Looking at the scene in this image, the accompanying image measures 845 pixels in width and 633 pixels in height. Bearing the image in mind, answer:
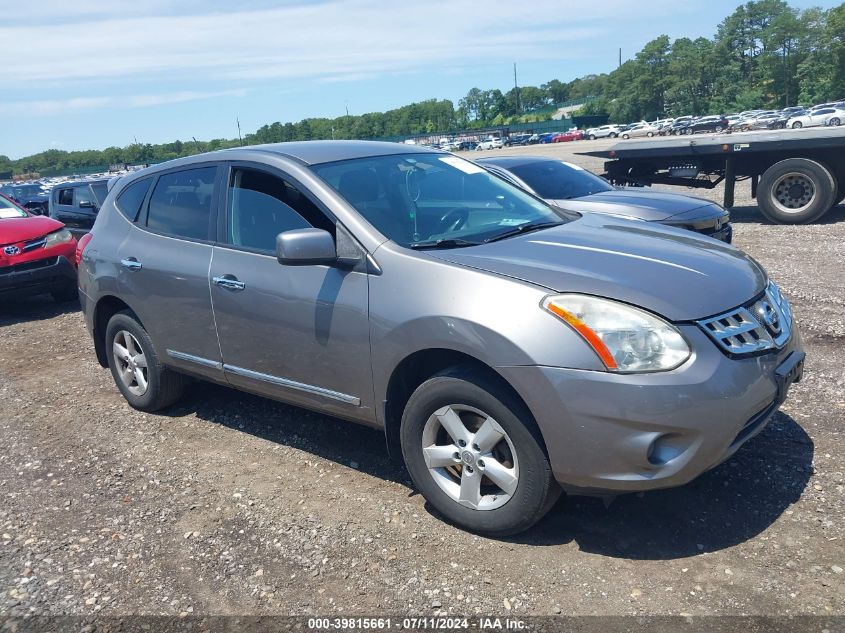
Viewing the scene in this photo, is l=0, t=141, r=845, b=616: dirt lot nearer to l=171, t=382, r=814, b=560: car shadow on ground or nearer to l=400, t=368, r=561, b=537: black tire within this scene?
l=171, t=382, r=814, b=560: car shadow on ground

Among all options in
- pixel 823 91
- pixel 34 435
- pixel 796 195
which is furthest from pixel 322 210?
pixel 823 91

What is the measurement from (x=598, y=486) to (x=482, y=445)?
540 millimetres

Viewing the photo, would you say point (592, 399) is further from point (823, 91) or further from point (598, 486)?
point (823, 91)

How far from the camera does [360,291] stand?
11.7 ft

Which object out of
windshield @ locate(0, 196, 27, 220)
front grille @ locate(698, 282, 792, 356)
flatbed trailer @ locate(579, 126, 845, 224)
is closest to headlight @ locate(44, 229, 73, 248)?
windshield @ locate(0, 196, 27, 220)

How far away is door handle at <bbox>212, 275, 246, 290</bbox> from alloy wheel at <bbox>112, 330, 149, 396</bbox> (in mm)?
1248

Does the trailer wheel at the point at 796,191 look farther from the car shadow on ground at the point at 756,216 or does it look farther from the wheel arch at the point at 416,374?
the wheel arch at the point at 416,374

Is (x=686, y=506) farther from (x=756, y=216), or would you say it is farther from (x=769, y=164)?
(x=756, y=216)

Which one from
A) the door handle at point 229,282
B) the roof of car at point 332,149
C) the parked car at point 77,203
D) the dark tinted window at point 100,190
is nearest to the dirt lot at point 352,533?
the door handle at point 229,282

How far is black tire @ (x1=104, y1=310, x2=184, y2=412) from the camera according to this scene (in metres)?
5.02

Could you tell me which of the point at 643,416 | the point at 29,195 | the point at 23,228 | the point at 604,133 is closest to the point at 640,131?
the point at 604,133

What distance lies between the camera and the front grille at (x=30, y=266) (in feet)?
28.7

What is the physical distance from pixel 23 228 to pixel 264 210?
650cm

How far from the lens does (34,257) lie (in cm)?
898
